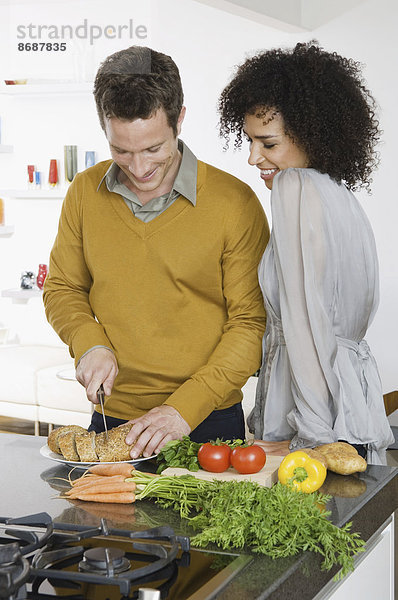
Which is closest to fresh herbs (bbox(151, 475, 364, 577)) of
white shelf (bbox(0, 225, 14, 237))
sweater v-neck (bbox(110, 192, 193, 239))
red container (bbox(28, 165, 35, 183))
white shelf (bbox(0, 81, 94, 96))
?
sweater v-neck (bbox(110, 192, 193, 239))

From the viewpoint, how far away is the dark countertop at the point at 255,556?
1.14m

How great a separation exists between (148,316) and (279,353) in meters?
0.34

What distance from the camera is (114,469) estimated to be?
62.3 inches

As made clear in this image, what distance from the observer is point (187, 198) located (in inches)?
81.7

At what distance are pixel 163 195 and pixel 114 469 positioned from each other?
0.81 m

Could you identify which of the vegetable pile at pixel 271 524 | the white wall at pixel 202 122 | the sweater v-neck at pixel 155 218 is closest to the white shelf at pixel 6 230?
the white wall at pixel 202 122

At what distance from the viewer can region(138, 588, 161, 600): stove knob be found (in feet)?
3.41

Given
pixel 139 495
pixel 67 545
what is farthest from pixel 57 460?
pixel 67 545

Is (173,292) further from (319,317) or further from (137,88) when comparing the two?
(137,88)

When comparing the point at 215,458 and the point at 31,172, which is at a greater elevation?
the point at 31,172

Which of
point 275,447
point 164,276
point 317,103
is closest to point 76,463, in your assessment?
point 275,447

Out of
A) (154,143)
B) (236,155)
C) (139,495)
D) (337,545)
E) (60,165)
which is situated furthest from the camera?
(60,165)

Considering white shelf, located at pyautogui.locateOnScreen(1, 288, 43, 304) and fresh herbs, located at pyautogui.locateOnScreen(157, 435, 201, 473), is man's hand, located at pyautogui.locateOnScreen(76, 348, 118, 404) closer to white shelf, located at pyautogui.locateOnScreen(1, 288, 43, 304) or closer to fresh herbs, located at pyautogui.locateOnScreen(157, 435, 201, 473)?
fresh herbs, located at pyautogui.locateOnScreen(157, 435, 201, 473)

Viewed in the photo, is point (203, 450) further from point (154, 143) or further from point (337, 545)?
point (154, 143)
